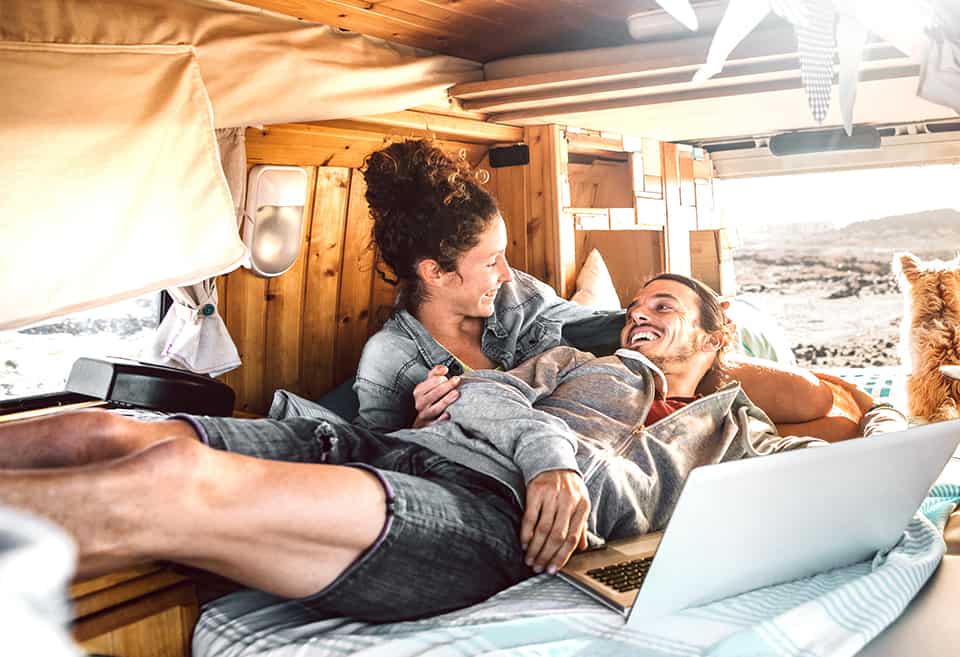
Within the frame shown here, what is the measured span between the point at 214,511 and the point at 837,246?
3.94 m

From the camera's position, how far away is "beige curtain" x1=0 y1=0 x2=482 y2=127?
179cm

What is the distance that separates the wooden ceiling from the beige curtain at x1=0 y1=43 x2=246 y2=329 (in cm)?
43

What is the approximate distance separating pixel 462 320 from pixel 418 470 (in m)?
0.77

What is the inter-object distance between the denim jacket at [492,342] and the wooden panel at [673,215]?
1.13 meters

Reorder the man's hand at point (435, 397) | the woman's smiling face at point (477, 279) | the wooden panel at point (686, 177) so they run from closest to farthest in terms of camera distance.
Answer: the man's hand at point (435, 397) < the woman's smiling face at point (477, 279) < the wooden panel at point (686, 177)

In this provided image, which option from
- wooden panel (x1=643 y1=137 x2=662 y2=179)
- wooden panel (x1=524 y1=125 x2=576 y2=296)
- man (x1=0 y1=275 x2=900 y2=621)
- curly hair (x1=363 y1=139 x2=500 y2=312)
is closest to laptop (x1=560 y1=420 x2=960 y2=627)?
man (x1=0 y1=275 x2=900 y2=621)

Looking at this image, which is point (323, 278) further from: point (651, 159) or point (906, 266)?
point (906, 266)

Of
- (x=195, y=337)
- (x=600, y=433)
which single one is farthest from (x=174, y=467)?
(x=195, y=337)

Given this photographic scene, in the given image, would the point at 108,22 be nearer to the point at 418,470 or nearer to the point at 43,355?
the point at 43,355

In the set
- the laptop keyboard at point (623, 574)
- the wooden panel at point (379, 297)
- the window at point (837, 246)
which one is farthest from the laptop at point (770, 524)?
the window at point (837, 246)

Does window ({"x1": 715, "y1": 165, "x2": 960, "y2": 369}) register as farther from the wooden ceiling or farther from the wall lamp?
the wall lamp

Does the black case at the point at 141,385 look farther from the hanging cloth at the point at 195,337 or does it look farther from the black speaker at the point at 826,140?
the black speaker at the point at 826,140

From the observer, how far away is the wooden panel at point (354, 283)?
2.74 metres

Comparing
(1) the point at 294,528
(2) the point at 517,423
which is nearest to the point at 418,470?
(2) the point at 517,423
